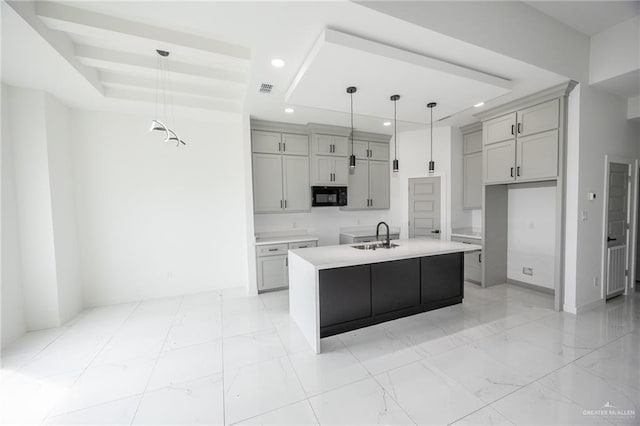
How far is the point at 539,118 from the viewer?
11.0 ft

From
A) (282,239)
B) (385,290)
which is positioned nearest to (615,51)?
(385,290)

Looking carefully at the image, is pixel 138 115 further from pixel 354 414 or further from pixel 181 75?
pixel 354 414

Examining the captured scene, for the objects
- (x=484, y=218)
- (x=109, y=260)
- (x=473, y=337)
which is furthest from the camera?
(x=484, y=218)

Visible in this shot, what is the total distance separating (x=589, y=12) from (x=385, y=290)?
3.69 meters

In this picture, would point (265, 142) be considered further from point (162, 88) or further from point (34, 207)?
point (34, 207)

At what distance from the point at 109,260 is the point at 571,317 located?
6.32 meters

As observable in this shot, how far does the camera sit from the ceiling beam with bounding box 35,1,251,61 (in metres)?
1.99

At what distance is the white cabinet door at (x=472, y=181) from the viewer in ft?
14.7

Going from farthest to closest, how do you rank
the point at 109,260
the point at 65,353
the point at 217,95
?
the point at 109,260, the point at 217,95, the point at 65,353

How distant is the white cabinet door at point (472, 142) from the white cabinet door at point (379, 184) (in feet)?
4.77

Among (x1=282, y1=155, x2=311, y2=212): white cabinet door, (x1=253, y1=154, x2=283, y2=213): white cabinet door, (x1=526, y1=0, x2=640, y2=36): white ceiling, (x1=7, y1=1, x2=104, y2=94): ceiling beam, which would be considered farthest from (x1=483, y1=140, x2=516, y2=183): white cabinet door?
(x1=7, y1=1, x2=104, y2=94): ceiling beam

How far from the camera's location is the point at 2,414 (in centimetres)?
182

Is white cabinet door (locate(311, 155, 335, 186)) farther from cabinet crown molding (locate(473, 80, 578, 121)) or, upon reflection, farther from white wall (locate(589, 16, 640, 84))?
white wall (locate(589, 16, 640, 84))

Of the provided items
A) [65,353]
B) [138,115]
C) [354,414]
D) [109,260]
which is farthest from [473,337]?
[138,115]
